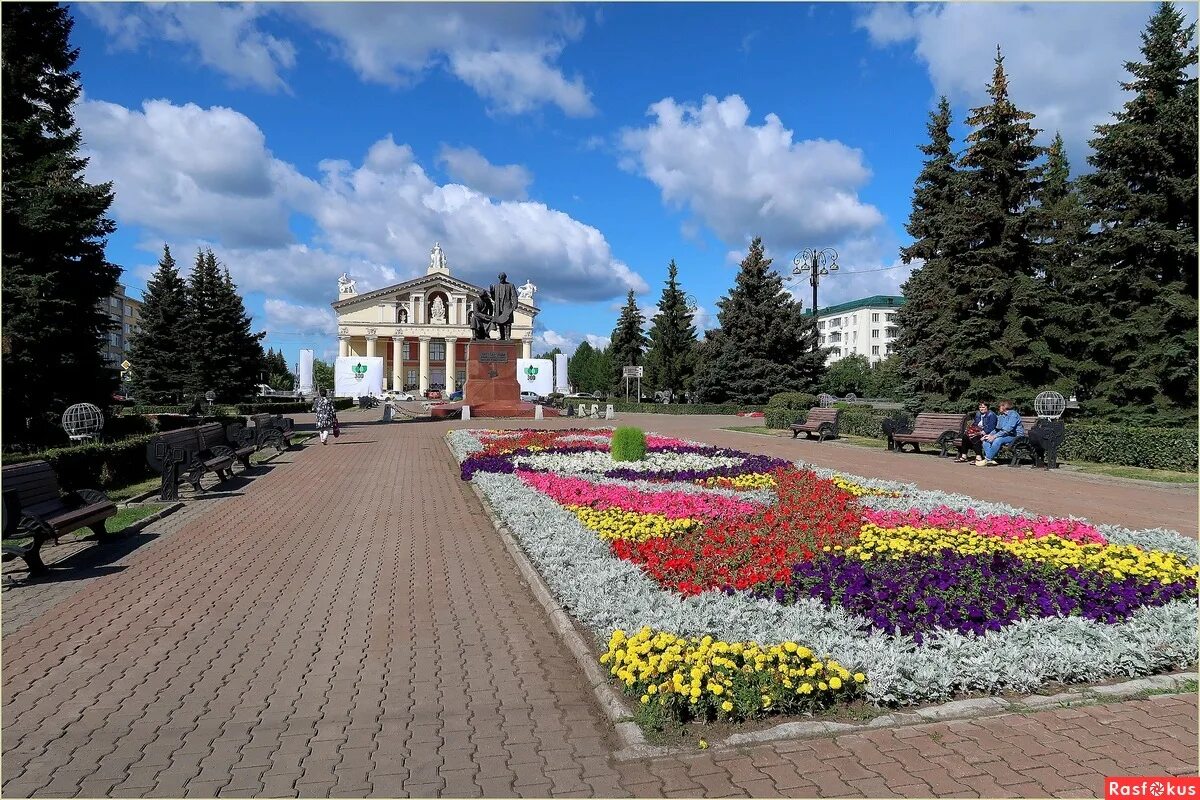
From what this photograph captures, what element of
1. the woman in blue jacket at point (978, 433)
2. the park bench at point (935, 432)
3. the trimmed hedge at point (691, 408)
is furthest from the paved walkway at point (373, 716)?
the trimmed hedge at point (691, 408)

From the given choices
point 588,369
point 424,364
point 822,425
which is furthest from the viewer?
point 588,369

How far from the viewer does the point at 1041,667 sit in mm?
3762

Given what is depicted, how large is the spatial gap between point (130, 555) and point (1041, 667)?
739cm

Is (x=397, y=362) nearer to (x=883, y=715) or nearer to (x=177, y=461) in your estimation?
(x=177, y=461)

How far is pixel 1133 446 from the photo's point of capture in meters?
13.3

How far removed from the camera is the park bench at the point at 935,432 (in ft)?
50.1

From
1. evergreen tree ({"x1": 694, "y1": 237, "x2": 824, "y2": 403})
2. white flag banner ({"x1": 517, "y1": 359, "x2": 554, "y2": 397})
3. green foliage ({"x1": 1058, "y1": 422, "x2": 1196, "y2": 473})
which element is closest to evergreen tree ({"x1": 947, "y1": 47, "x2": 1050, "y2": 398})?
green foliage ({"x1": 1058, "y1": 422, "x2": 1196, "y2": 473})

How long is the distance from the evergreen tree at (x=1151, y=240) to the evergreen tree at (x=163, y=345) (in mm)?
37999

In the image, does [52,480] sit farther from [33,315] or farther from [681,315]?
[681,315]

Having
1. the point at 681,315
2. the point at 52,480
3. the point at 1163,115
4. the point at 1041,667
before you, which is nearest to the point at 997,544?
the point at 1041,667

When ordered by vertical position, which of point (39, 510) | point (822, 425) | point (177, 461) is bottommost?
point (39, 510)

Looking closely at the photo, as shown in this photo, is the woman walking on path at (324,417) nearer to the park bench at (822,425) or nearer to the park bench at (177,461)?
the park bench at (177,461)

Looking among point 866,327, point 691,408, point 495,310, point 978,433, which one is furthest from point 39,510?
point 866,327

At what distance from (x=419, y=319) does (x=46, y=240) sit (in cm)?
7382
